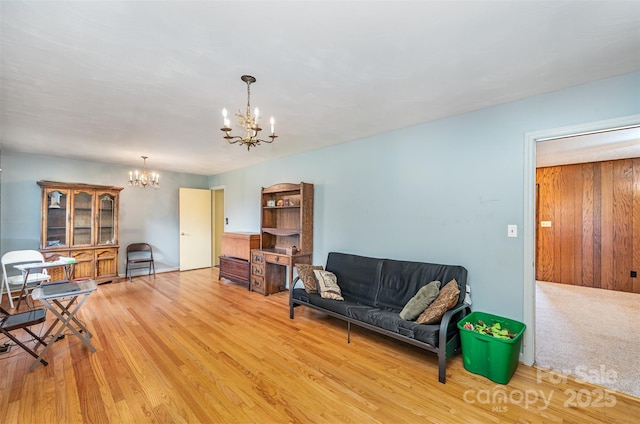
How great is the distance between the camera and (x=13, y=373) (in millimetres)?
2354

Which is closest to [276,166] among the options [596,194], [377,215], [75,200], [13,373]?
[377,215]

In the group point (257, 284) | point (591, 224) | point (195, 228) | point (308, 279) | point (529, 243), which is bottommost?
point (257, 284)

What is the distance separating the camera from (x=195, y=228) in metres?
6.82

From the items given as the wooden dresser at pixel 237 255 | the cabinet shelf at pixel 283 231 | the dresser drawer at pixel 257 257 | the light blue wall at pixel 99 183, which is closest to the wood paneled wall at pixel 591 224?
the cabinet shelf at pixel 283 231

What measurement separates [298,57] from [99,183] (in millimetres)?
5718

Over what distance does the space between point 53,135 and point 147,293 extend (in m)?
2.72

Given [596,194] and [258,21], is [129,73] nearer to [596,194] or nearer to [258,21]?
[258,21]

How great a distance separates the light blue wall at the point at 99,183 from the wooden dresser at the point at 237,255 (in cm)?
186

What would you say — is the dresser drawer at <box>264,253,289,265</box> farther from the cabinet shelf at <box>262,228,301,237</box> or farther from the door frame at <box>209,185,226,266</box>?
the door frame at <box>209,185,226,266</box>

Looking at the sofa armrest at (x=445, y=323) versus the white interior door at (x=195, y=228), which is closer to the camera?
the sofa armrest at (x=445, y=323)

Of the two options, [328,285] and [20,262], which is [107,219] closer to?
[20,262]

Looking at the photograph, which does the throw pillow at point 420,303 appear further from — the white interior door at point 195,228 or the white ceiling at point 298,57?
the white interior door at point 195,228

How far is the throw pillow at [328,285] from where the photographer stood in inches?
133

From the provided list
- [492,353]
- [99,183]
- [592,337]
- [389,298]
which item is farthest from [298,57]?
[99,183]
